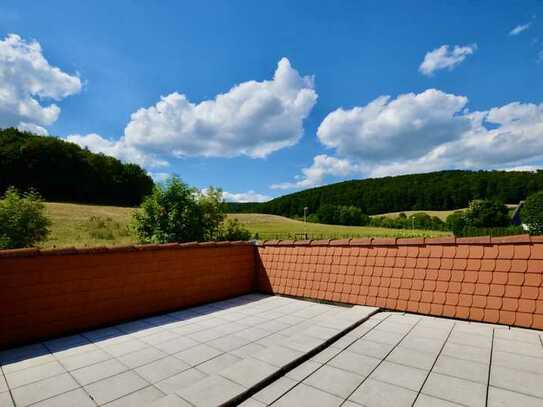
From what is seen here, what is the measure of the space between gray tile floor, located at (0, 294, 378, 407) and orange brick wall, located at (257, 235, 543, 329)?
1.95ft

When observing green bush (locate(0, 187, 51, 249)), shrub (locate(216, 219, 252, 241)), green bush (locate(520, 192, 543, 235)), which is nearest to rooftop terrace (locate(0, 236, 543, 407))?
shrub (locate(216, 219, 252, 241))

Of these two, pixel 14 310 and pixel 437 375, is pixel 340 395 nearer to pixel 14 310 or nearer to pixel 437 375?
pixel 437 375

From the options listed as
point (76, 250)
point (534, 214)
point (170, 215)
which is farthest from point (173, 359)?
point (534, 214)

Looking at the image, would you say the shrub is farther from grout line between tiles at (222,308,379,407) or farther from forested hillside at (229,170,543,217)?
forested hillside at (229,170,543,217)

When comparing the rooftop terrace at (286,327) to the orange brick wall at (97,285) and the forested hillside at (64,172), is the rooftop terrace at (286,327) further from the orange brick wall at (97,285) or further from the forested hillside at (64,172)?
the forested hillside at (64,172)

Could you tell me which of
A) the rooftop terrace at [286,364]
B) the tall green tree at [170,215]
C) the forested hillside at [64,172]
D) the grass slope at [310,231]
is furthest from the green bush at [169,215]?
the forested hillside at [64,172]

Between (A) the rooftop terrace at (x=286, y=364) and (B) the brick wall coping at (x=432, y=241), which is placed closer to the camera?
(A) the rooftop terrace at (x=286, y=364)

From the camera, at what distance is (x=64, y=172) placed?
41.0 meters

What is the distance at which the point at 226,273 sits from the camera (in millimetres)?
5863

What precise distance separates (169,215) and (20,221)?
5.83m

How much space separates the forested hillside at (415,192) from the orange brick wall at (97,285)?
51.3 m

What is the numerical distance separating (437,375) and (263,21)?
8683 mm

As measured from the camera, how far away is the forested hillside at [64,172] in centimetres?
3725

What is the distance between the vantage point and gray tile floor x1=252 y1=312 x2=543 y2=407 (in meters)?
2.09
